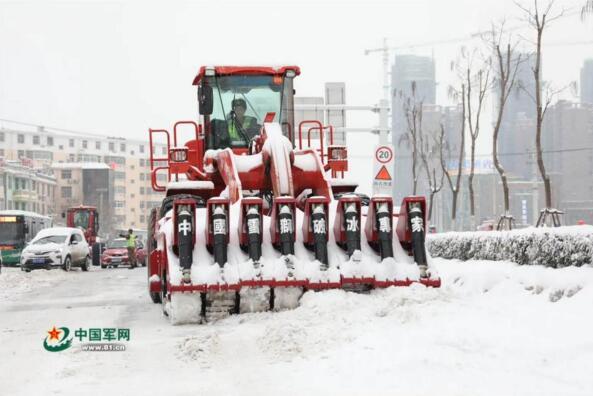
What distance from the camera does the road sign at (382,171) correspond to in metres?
14.7

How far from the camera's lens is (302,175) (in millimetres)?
11516

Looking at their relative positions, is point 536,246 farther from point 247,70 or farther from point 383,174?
point 247,70

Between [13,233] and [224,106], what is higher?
[224,106]

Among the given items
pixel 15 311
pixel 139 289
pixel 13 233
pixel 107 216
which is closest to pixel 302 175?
pixel 15 311

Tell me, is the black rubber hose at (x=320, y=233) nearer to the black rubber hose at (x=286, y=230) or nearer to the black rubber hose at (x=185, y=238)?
the black rubber hose at (x=286, y=230)

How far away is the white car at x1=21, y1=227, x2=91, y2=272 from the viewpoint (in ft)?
96.7

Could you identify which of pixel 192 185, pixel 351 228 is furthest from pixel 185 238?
pixel 192 185

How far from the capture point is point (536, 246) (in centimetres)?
1316

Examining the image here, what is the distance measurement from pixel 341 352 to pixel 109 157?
14209 cm

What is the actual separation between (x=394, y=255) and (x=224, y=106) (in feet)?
14.8

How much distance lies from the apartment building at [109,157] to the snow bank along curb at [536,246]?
11476 centimetres

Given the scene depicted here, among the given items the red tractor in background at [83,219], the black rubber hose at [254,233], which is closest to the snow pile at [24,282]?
the black rubber hose at [254,233]

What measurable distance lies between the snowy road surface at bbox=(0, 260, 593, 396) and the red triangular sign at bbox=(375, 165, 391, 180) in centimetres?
428

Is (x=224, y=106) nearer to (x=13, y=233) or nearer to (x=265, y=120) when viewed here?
(x=265, y=120)
